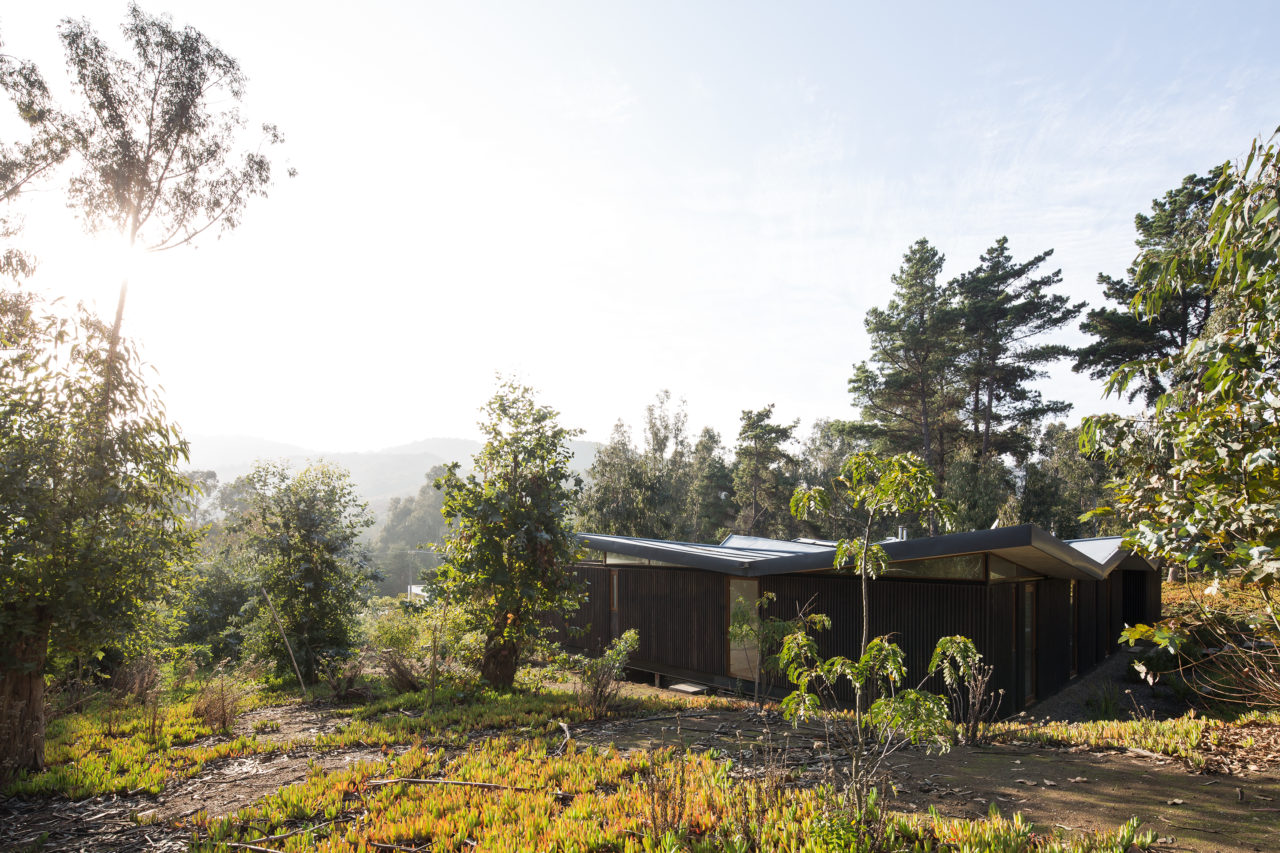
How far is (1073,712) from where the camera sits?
32.1 ft

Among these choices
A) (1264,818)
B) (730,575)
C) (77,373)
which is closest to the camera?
(1264,818)

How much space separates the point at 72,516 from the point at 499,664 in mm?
5291

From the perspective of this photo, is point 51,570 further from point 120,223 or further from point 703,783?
point 120,223

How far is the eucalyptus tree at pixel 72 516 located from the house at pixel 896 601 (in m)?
5.14

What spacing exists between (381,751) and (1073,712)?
990cm

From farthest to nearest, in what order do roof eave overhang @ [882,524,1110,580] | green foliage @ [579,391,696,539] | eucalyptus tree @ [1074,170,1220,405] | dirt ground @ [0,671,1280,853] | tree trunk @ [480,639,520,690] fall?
green foliage @ [579,391,696,539] < eucalyptus tree @ [1074,170,1220,405] < tree trunk @ [480,639,520,690] < roof eave overhang @ [882,524,1110,580] < dirt ground @ [0,671,1280,853]

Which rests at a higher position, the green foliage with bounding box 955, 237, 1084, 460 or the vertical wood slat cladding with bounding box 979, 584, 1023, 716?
the green foliage with bounding box 955, 237, 1084, 460

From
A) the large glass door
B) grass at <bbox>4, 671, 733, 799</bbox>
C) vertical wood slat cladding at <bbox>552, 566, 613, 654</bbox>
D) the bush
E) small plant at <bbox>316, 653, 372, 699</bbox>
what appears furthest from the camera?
vertical wood slat cladding at <bbox>552, 566, 613, 654</bbox>

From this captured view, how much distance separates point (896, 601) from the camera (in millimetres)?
9117

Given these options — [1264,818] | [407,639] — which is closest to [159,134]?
[407,639]

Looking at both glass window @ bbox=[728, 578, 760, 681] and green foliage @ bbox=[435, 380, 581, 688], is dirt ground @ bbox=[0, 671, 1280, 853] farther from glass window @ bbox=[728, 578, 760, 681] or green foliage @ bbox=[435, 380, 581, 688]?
glass window @ bbox=[728, 578, 760, 681]

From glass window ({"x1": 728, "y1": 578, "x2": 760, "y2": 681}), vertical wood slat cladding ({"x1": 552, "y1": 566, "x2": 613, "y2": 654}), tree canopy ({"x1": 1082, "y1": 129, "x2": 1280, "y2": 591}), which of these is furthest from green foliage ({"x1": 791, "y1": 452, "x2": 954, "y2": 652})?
vertical wood slat cladding ({"x1": 552, "y1": 566, "x2": 613, "y2": 654})

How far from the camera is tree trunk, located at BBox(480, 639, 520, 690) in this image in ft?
29.2

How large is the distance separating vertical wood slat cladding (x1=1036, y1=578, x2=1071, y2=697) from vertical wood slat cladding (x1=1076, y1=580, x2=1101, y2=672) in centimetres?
110
